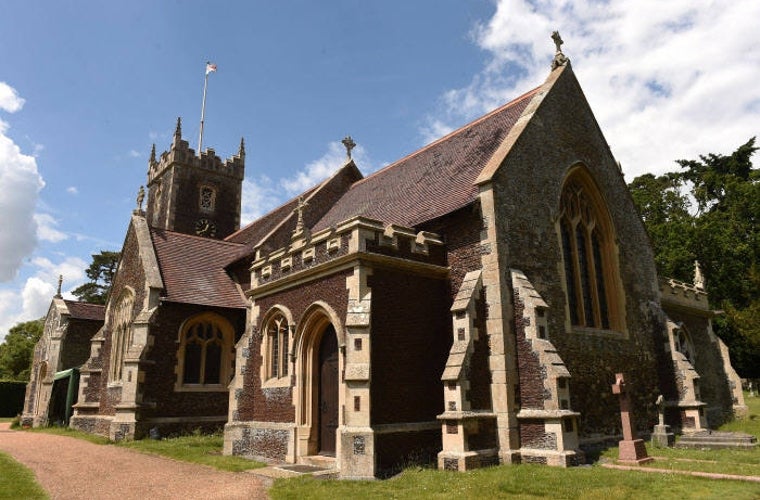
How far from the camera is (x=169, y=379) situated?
18.0 meters

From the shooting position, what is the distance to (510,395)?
11.4m

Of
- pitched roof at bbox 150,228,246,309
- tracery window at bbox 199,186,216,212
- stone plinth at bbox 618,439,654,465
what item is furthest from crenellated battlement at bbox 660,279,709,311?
tracery window at bbox 199,186,216,212

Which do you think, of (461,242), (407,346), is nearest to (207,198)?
(461,242)

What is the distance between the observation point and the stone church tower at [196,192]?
3316 centimetres

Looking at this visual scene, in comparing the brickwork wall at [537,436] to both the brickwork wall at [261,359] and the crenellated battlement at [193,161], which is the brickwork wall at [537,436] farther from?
the crenellated battlement at [193,161]

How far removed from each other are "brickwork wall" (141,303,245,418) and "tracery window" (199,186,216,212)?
55.0ft

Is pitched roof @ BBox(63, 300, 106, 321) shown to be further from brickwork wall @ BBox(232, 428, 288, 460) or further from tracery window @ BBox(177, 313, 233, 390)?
brickwork wall @ BBox(232, 428, 288, 460)

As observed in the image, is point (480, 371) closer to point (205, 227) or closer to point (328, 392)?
point (328, 392)

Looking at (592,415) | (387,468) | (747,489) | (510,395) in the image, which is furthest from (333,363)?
(747,489)

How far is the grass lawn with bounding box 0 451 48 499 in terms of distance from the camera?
29.1 ft

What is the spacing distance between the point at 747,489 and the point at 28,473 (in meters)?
13.2

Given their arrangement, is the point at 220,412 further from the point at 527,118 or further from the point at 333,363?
the point at 527,118

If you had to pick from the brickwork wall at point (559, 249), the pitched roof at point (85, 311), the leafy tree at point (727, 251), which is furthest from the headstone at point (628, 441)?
the pitched roof at point (85, 311)

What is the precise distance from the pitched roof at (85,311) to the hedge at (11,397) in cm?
1335
